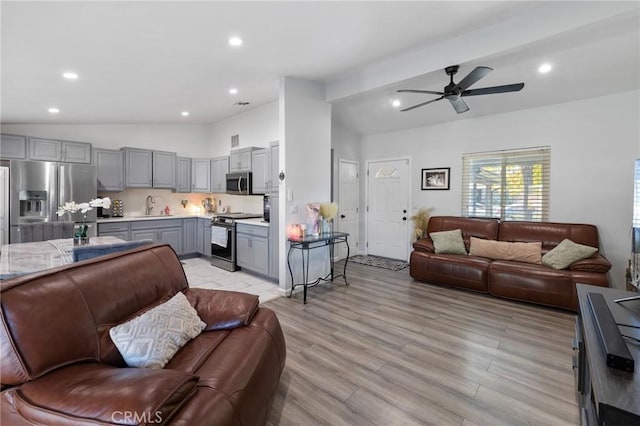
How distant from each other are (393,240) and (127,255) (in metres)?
4.95

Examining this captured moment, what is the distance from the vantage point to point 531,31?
104 inches

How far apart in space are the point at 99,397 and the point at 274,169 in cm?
356

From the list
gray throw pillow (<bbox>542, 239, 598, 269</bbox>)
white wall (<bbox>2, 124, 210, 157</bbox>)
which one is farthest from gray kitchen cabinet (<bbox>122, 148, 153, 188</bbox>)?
gray throw pillow (<bbox>542, 239, 598, 269</bbox>)

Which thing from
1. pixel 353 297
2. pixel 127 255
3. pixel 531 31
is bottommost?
pixel 353 297

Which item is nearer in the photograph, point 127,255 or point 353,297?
point 127,255

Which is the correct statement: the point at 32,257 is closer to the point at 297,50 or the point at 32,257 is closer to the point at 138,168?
the point at 297,50

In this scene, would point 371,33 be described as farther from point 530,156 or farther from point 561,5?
point 530,156

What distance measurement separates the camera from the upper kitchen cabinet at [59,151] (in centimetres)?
447

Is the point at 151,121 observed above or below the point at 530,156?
above

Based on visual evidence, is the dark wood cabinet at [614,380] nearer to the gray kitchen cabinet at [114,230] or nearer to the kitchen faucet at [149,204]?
the gray kitchen cabinet at [114,230]

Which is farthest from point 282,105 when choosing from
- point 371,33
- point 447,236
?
point 447,236

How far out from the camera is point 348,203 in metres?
6.13

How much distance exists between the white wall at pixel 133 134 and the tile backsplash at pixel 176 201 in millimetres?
899

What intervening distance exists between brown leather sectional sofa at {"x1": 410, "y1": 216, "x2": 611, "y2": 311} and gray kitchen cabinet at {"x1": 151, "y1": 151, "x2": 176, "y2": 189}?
4.99 m
